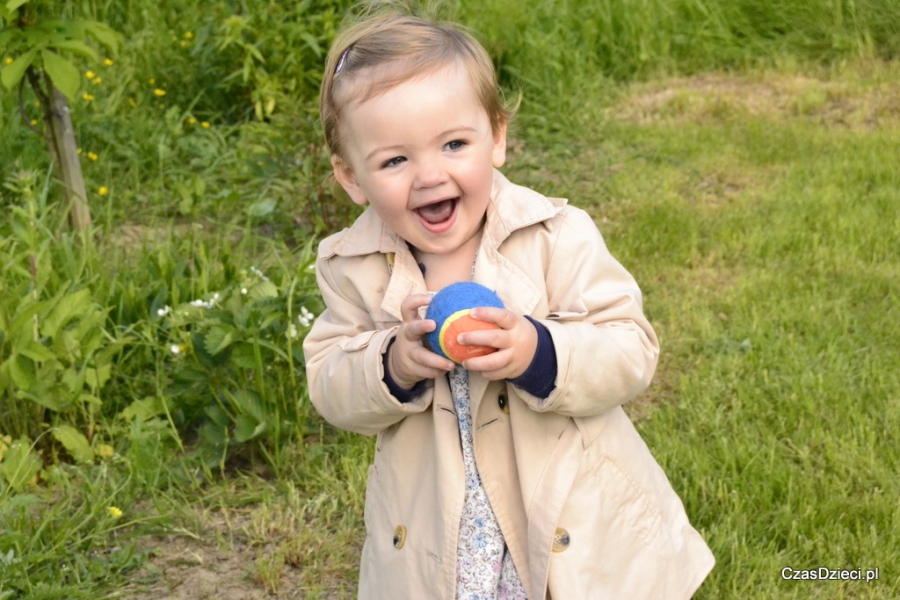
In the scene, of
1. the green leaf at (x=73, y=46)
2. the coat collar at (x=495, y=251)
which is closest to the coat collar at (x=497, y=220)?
the coat collar at (x=495, y=251)

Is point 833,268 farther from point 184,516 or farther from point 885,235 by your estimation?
point 184,516

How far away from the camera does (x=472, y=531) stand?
1966 mm

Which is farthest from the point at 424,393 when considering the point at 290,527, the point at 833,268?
the point at 833,268

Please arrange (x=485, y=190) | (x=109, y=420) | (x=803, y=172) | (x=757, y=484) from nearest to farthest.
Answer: (x=485, y=190)
(x=757, y=484)
(x=109, y=420)
(x=803, y=172)

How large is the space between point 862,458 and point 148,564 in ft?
6.03

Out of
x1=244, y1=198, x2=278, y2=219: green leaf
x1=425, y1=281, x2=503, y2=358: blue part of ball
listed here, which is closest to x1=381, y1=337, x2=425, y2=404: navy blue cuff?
x1=425, y1=281, x2=503, y2=358: blue part of ball

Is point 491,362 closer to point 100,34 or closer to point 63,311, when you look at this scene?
point 63,311

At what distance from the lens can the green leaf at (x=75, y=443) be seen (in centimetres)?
309

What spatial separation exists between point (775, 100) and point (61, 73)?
3575mm

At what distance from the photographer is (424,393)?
76.7 inches

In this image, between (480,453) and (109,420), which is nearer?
(480,453)

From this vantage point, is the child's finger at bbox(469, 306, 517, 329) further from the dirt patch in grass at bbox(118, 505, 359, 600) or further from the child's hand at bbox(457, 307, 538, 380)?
the dirt patch in grass at bbox(118, 505, 359, 600)

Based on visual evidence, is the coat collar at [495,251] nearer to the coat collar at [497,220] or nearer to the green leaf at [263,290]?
the coat collar at [497,220]

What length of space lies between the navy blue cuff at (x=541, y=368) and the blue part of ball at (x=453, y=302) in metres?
0.08
